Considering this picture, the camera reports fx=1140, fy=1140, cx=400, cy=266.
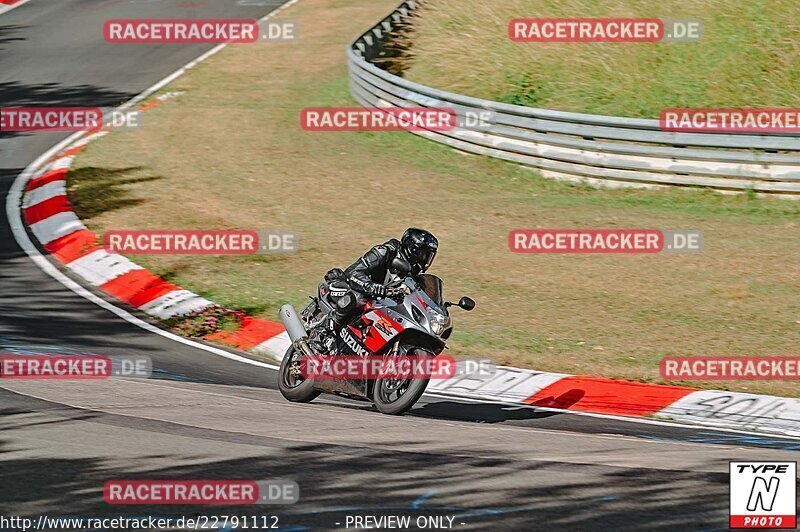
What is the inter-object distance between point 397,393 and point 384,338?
0.55 meters

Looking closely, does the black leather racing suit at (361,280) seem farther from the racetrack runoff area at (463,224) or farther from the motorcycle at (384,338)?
the racetrack runoff area at (463,224)

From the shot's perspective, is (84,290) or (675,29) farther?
(675,29)

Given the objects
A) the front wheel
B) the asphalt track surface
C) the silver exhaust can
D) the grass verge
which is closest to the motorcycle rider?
the silver exhaust can

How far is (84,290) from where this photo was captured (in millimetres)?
14094

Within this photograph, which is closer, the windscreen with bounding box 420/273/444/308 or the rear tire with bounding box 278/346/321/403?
the windscreen with bounding box 420/273/444/308

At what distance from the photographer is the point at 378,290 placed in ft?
31.2

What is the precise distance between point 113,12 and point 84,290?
1909 centimetres

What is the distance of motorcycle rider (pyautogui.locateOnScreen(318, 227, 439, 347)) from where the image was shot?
948 cm

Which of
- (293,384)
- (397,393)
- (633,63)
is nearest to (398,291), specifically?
(397,393)

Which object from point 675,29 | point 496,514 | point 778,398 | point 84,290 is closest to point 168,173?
point 84,290

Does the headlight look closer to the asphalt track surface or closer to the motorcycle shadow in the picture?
the asphalt track surface

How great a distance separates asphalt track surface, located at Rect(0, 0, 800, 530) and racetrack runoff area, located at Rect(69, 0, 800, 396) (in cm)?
176

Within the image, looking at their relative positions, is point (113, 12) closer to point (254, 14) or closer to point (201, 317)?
point (254, 14)

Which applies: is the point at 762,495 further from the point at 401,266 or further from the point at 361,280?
the point at 361,280
